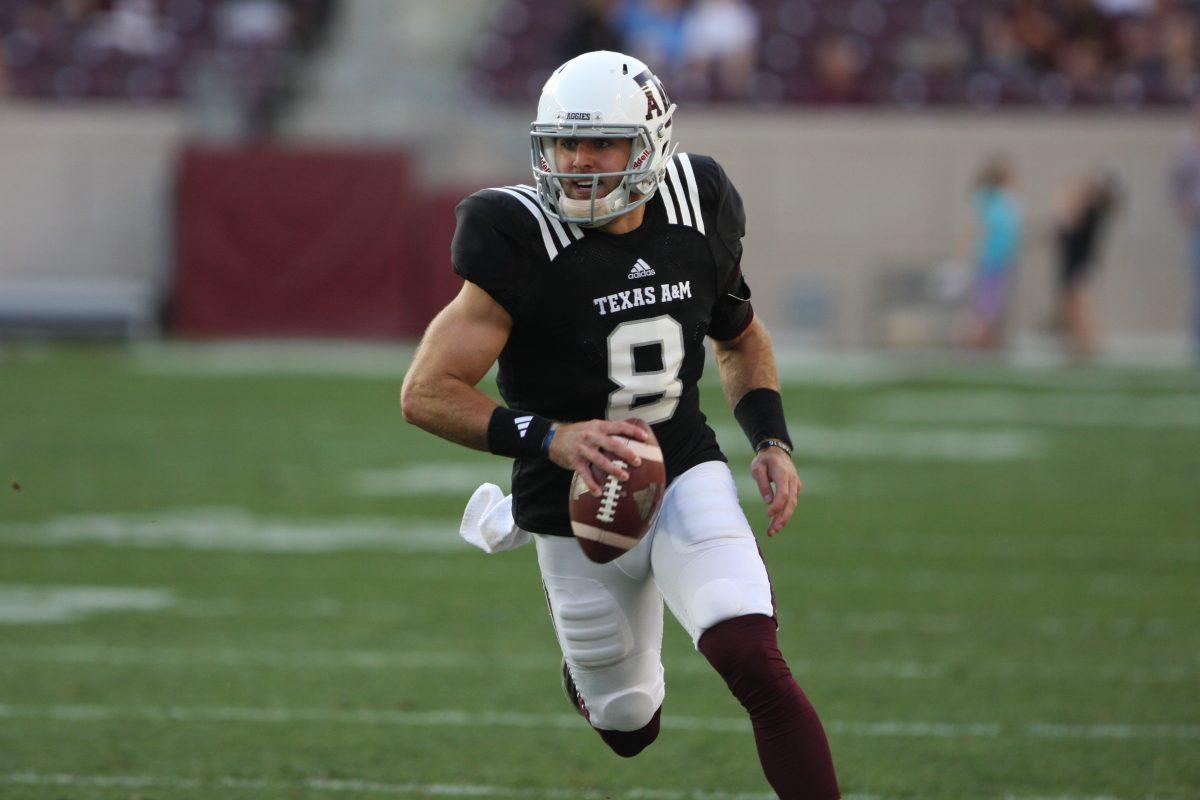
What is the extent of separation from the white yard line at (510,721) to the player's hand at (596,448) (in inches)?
72.5

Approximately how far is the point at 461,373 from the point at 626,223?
504 millimetres

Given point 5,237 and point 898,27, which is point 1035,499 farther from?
point 5,237

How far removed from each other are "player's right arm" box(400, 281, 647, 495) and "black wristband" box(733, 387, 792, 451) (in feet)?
1.93

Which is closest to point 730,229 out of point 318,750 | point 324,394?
point 318,750

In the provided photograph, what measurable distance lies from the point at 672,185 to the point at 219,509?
5.84 meters

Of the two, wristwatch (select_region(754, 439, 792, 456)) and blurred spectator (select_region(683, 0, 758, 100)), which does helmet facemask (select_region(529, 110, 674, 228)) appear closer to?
wristwatch (select_region(754, 439, 792, 456))

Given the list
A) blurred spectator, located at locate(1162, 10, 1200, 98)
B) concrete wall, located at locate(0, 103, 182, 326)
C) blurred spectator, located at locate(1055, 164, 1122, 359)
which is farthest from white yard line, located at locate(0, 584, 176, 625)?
blurred spectator, located at locate(1162, 10, 1200, 98)

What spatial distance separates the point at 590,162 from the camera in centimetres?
393

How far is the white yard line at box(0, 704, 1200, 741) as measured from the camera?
523 cm

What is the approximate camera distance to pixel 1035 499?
9836 millimetres

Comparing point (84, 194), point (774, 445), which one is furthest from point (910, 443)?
point (84, 194)

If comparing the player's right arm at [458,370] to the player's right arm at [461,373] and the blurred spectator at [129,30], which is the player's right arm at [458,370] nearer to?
the player's right arm at [461,373]

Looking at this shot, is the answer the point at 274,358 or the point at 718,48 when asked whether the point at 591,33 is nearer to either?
the point at 718,48

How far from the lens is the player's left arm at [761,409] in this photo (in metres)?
4.03
